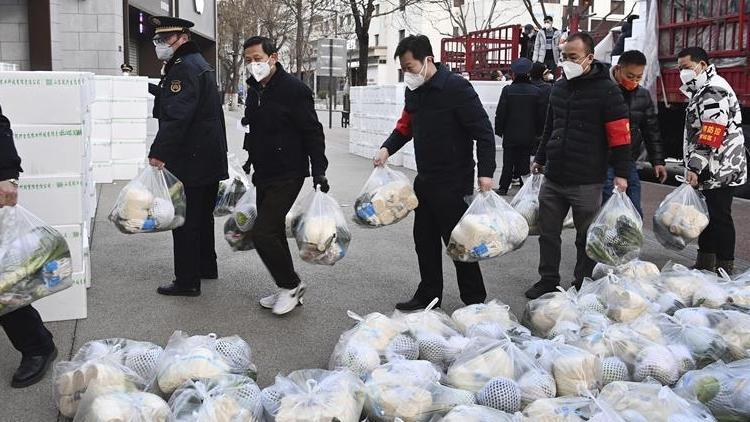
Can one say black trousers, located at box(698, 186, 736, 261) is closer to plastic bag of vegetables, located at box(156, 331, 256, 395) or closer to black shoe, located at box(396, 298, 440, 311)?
black shoe, located at box(396, 298, 440, 311)

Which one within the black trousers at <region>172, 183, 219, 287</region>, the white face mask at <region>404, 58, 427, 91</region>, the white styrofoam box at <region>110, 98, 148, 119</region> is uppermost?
the white face mask at <region>404, 58, 427, 91</region>

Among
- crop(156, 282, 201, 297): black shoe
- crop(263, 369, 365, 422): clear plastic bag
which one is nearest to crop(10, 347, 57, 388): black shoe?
crop(263, 369, 365, 422): clear plastic bag

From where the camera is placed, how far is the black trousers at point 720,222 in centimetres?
601

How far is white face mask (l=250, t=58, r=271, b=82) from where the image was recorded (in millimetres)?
4961

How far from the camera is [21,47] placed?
14078 mm

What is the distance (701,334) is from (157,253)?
15.0 ft

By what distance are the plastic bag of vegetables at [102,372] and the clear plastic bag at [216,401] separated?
286 mm

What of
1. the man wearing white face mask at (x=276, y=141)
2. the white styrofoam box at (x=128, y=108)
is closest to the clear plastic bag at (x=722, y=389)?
the man wearing white face mask at (x=276, y=141)

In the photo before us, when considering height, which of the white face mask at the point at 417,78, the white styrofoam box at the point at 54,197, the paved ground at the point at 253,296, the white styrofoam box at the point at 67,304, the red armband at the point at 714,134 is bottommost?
the paved ground at the point at 253,296

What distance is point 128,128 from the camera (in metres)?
10.6

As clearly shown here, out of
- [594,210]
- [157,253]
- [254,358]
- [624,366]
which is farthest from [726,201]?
[157,253]

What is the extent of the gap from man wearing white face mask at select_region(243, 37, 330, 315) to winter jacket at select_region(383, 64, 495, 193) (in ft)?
2.18

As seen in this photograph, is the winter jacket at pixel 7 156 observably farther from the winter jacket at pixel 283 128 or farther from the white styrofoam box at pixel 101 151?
the white styrofoam box at pixel 101 151

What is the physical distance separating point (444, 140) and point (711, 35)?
6.05 metres
